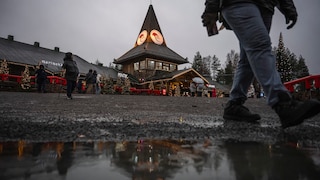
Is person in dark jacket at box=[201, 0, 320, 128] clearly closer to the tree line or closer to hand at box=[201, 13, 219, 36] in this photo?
hand at box=[201, 13, 219, 36]

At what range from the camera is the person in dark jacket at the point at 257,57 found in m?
1.46

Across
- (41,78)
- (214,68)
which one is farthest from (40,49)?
(214,68)

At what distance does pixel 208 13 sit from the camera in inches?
76.9

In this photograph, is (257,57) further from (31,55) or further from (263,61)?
(31,55)

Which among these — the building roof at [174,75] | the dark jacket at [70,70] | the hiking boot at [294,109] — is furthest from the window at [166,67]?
the hiking boot at [294,109]

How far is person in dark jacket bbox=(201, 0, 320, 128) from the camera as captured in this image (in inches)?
57.6

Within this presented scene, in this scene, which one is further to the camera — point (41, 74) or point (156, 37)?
point (156, 37)

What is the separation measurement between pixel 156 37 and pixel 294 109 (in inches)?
1276

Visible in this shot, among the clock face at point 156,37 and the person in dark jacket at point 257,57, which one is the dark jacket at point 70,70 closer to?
the person in dark jacket at point 257,57

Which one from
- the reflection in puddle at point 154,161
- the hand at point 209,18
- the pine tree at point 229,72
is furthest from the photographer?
the pine tree at point 229,72

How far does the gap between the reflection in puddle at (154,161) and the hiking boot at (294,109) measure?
0.41 m

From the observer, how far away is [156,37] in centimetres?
3291

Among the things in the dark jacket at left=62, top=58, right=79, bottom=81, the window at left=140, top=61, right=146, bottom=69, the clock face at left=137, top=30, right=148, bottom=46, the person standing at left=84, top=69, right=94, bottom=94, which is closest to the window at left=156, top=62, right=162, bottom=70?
the window at left=140, top=61, right=146, bottom=69

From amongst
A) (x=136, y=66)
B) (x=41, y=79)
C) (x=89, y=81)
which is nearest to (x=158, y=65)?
(x=136, y=66)
